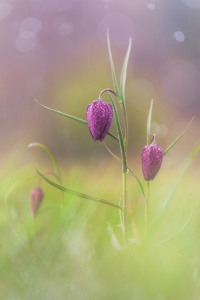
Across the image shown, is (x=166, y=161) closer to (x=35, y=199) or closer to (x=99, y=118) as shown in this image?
(x=35, y=199)

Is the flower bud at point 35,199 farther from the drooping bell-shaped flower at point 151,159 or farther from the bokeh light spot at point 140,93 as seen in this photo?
the bokeh light spot at point 140,93

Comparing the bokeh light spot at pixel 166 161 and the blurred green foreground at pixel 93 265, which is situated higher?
the blurred green foreground at pixel 93 265

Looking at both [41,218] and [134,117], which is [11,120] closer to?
[134,117]

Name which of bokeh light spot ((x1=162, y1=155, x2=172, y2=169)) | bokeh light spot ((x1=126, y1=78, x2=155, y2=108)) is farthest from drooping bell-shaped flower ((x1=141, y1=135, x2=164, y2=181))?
bokeh light spot ((x1=126, y1=78, x2=155, y2=108))

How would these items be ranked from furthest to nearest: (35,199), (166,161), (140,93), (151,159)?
(140,93) → (166,161) → (35,199) → (151,159)

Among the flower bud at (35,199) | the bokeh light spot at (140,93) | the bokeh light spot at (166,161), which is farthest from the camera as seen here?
the bokeh light spot at (140,93)

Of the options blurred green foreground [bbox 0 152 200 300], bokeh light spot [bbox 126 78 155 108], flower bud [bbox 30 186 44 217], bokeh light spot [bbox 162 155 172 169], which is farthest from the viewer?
bokeh light spot [bbox 126 78 155 108]

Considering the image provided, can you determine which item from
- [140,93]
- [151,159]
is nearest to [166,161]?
[140,93]

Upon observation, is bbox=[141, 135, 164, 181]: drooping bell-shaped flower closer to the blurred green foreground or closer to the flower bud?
the blurred green foreground

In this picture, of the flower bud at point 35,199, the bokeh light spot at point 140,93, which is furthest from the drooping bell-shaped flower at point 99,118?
the bokeh light spot at point 140,93

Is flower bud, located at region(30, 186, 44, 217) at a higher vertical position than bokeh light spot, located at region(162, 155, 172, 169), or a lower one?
higher

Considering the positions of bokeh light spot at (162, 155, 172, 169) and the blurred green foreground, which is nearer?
the blurred green foreground

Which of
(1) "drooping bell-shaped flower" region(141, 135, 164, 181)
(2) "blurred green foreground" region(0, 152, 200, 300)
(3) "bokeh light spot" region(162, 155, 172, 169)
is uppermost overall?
(1) "drooping bell-shaped flower" region(141, 135, 164, 181)
